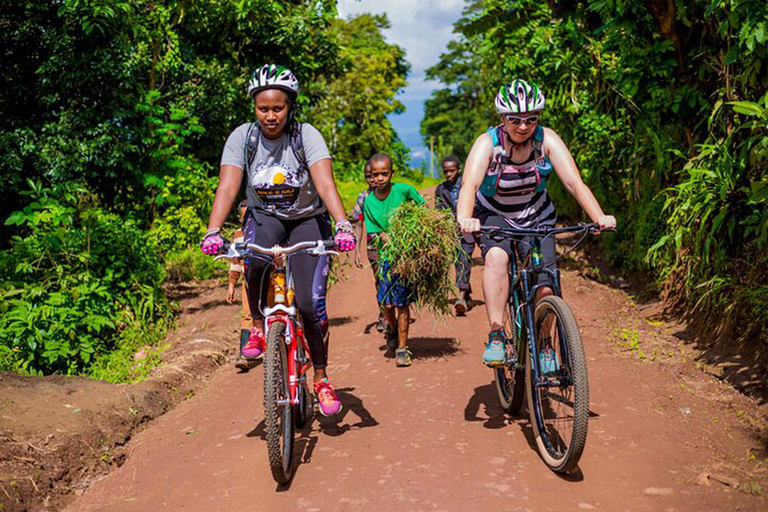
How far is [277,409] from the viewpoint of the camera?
435 cm

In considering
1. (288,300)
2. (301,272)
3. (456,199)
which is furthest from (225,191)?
(456,199)

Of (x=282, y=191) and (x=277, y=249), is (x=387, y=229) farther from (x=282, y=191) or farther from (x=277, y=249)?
(x=277, y=249)

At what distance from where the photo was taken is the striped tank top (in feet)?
16.5

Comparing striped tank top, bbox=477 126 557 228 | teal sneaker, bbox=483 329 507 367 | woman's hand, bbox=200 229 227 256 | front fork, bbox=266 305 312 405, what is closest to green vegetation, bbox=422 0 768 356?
striped tank top, bbox=477 126 557 228

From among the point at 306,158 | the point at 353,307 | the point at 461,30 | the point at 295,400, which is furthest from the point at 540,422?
the point at 461,30

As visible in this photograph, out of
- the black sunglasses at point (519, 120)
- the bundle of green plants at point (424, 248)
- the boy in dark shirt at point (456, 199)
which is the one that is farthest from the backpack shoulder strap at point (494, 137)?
the boy in dark shirt at point (456, 199)

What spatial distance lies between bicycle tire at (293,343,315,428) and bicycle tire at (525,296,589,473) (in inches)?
59.5

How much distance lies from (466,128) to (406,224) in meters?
54.7

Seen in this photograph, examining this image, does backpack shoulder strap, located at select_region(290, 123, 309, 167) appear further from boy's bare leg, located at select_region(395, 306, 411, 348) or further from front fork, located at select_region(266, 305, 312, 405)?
boy's bare leg, located at select_region(395, 306, 411, 348)

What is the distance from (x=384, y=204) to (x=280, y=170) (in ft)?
8.84

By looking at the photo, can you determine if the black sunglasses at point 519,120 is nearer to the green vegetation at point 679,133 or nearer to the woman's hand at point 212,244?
the green vegetation at point 679,133

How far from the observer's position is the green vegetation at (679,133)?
6.51m

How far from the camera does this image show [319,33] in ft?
55.5

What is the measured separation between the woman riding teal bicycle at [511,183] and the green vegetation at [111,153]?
14.3 feet
